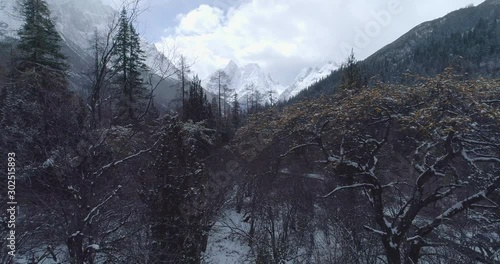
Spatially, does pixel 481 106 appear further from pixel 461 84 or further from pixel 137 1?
pixel 137 1

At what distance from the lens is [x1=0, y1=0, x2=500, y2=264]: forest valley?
5008mm

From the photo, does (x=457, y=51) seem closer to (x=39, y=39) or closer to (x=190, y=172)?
(x=190, y=172)

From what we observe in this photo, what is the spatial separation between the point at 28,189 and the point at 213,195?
964cm

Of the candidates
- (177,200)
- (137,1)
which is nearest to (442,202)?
(177,200)

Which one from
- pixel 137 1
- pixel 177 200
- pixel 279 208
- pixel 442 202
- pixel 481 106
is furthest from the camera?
pixel 279 208

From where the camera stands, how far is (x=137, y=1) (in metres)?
5.19

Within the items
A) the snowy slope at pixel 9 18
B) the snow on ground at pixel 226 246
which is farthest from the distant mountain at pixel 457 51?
the snowy slope at pixel 9 18

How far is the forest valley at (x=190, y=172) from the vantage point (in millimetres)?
5008

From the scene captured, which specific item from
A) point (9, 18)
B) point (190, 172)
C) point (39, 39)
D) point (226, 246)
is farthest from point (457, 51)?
point (9, 18)

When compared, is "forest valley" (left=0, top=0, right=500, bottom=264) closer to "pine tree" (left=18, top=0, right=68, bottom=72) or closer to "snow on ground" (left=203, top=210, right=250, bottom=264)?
"pine tree" (left=18, top=0, right=68, bottom=72)

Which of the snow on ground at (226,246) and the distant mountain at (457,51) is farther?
the distant mountain at (457,51)

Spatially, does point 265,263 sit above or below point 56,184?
below

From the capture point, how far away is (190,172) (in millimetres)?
9328

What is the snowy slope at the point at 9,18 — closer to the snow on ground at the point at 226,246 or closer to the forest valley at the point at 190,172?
the forest valley at the point at 190,172
